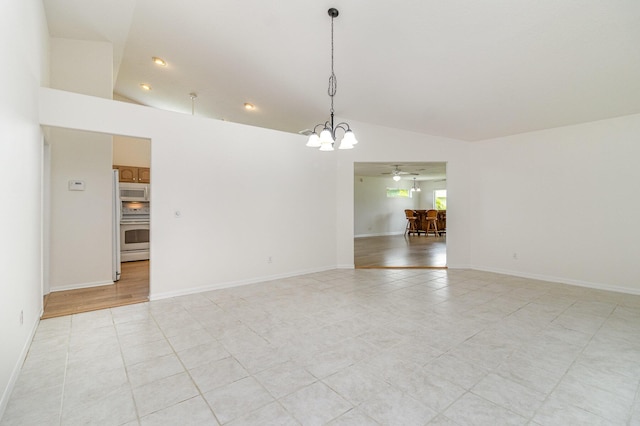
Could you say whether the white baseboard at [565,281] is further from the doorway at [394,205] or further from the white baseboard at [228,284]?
the white baseboard at [228,284]

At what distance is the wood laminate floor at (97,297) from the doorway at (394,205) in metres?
4.86

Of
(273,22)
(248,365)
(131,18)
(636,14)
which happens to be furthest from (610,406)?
(131,18)

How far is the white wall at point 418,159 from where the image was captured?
213 inches

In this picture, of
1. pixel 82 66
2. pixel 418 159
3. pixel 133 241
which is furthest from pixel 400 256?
pixel 82 66

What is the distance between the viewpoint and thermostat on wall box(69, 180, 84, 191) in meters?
4.00

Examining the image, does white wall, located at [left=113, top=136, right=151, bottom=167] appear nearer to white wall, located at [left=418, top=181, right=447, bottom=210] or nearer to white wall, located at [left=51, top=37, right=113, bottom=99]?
white wall, located at [left=51, top=37, right=113, bottom=99]

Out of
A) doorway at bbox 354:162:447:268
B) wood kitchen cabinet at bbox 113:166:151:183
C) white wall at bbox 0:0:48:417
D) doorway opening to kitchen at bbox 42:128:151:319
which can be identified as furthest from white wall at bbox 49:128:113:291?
doorway at bbox 354:162:447:268

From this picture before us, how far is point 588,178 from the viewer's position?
13.7ft

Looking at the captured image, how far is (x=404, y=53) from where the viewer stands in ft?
10.5

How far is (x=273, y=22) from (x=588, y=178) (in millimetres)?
4841

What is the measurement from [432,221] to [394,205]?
69.9 inches

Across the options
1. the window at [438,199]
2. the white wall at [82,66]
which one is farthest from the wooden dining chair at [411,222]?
the white wall at [82,66]

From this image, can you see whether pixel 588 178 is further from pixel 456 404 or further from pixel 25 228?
pixel 25 228

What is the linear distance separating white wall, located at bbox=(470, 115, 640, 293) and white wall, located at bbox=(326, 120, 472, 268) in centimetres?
21
